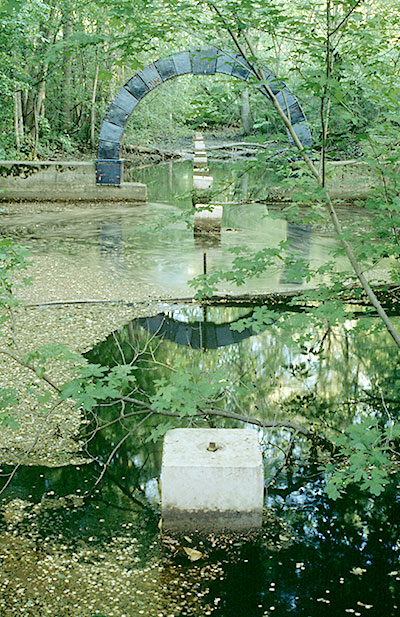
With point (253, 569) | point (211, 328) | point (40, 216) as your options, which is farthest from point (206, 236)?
point (253, 569)

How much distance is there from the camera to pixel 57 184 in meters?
16.1

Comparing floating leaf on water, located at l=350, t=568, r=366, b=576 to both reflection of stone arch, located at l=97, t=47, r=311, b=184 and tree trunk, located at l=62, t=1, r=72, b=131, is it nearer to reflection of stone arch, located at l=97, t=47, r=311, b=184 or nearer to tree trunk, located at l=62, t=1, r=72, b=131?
reflection of stone arch, located at l=97, t=47, r=311, b=184

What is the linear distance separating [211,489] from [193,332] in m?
3.86

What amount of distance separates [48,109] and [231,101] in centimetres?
2122

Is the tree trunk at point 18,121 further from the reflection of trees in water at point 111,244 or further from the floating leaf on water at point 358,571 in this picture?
the floating leaf on water at point 358,571

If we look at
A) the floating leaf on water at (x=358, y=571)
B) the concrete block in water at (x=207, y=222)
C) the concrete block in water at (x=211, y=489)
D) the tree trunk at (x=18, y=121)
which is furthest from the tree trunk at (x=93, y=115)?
the floating leaf on water at (x=358, y=571)

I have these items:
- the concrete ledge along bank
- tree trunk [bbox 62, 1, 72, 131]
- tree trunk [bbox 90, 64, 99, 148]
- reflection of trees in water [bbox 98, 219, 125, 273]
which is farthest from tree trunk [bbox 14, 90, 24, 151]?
reflection of trees in water [bbox 98, 219, 125, 273]

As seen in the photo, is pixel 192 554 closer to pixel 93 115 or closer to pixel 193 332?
pixel 193 332

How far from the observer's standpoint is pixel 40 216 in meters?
14.5

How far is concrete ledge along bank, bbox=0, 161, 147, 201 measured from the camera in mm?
15859

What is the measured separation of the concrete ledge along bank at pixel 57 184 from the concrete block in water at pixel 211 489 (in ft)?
41.9

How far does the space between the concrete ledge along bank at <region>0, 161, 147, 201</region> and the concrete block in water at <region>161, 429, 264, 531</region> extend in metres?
12.8

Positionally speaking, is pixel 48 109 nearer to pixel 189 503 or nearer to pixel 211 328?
pixel 211 328

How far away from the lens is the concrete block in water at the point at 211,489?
405cm
